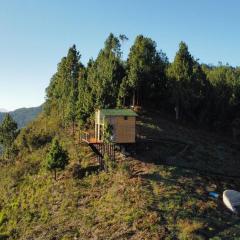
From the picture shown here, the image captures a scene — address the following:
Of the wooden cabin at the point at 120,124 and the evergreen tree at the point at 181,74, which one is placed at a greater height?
the evergreen tree at the point at 181,74

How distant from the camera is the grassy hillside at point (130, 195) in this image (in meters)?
35.6

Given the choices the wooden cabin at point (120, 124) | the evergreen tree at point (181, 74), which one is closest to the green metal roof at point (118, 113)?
the wooden cabin at point (120, 124)

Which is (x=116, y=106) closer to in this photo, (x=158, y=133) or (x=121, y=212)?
(x=158, y=133)

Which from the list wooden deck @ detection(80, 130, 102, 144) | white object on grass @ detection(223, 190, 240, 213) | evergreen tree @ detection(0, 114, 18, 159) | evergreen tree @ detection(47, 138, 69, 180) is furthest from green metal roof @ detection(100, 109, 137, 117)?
evergreen tree @ detection(0, 114, 18, 159)

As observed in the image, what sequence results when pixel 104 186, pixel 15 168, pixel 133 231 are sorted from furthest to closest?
pixel 15 168 < pixel 104 186 < pixel 133 231

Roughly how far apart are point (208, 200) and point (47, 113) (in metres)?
62.1

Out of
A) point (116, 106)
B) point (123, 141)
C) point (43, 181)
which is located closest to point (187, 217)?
point (123, 141)

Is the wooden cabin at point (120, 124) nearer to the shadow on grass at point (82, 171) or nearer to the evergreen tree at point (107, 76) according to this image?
the shadow on grass at point (82, 171)

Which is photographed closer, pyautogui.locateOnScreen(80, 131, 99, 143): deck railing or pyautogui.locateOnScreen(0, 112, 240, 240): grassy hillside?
pyautogui.locateOnScreen(0, 112, 240, 240): grassy hillside

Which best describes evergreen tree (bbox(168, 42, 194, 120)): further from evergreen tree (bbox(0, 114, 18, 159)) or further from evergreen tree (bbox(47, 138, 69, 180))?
evergreen tree (bbox(0, 114, 18, 159))

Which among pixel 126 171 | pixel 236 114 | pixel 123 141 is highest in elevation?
pixel 236 114

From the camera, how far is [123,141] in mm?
51500

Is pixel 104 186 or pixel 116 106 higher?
pixel 116 106

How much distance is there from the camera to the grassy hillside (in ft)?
117
